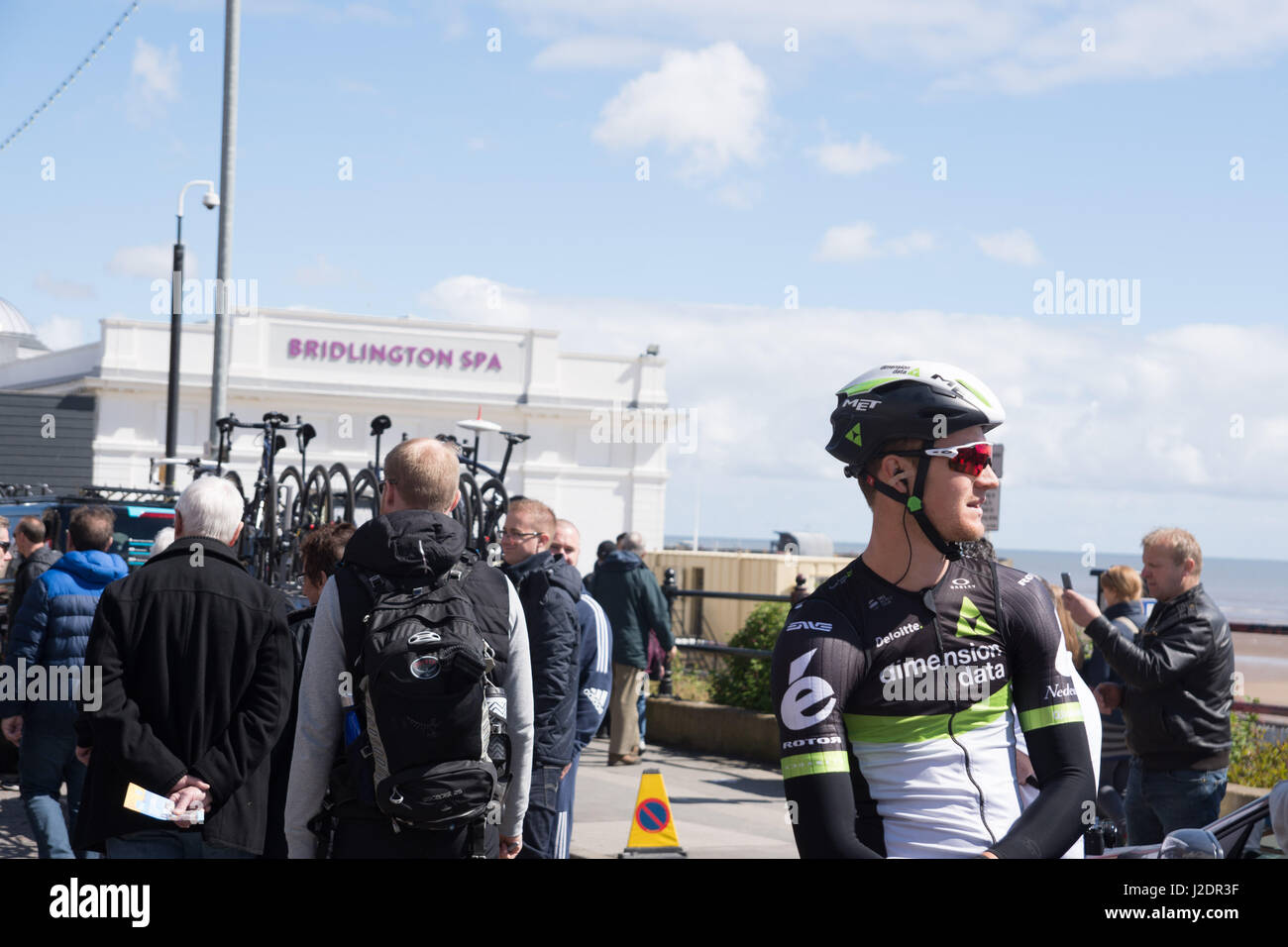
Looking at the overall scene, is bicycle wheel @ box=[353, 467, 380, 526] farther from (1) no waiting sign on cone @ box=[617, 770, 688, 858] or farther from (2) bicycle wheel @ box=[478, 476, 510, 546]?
(1) no waiting sign on cone @ box=[617, 770, 688, 858]

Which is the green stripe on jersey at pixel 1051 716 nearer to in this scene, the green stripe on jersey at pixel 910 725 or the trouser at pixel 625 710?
the green stripe on jersey at pixel 910 725

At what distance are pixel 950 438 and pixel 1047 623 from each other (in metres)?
0.40

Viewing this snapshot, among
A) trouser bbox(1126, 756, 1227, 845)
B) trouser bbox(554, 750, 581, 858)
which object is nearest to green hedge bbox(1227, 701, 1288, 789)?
trouser bbox(1126, 756, 1227, 845)

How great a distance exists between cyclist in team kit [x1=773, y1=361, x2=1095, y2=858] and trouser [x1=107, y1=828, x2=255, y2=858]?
2699 mm

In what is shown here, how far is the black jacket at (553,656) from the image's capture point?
6.21 m

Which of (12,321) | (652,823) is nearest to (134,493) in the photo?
(652,823)

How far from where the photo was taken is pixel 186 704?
4.55m

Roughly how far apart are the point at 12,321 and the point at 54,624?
8527 cm

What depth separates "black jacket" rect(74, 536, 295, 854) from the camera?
4445 millimetres

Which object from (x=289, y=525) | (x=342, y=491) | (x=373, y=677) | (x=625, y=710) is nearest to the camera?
(x=373, y=677)

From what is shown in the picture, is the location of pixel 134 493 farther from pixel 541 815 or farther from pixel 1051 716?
pixel 1051 716

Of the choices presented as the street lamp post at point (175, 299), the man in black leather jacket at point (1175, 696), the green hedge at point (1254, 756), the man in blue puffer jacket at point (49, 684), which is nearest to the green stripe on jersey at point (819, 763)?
the man in black leather jacket at point (1175, 696)
